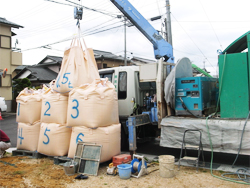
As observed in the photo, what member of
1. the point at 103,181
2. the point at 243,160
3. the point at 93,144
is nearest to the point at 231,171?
the point at 243,160

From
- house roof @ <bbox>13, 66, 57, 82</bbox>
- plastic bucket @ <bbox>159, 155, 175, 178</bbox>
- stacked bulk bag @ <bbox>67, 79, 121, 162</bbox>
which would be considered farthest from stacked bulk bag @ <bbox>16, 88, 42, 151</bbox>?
house roof @ <bbox>13, 66, 57, 82</bbox>

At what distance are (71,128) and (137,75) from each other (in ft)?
7.70

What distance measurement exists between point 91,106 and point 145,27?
374cm

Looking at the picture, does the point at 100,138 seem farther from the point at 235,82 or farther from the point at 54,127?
the point at 235,82

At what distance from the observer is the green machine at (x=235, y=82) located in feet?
15.5

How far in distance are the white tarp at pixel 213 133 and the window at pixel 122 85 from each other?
1.63 m

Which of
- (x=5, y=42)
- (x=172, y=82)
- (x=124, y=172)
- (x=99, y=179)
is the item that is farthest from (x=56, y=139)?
(x=5, y=42)

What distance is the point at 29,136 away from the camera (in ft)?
20.9

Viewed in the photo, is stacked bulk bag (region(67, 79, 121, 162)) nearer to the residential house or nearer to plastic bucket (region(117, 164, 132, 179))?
plastic bucket (region(117, 164, 132, 179))

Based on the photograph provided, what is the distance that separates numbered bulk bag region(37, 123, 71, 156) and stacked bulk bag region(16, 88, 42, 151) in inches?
23.1

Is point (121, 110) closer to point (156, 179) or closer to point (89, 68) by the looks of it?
point (89, 68)

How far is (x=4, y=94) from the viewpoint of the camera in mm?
18266

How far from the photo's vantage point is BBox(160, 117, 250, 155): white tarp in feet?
14.9

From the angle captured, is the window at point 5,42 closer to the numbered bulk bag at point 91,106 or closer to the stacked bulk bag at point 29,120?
the stacked bulk bag at point 29,120
